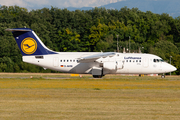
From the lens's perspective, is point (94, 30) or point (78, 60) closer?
point (78, 60)

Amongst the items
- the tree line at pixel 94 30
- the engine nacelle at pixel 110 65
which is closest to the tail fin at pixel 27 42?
the engine nacelle at pixel 110 65

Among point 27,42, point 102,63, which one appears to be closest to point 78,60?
point 102,63

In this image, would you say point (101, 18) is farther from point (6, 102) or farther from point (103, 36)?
point (6, 102)

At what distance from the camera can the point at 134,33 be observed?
98.3m

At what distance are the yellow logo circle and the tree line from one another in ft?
117

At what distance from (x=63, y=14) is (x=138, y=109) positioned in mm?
90191

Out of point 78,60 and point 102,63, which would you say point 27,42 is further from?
point 102,63

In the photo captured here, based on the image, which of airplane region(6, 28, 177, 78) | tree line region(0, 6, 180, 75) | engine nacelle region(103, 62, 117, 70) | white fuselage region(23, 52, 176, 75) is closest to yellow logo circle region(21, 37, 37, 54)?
airplane region(6, 28, 177, 78)

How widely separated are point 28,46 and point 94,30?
191 ft

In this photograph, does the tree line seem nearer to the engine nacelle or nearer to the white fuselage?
the white fuselage

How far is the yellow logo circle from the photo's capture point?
39.3m

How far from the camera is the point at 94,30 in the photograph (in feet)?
315

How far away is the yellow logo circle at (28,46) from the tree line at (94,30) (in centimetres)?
3575

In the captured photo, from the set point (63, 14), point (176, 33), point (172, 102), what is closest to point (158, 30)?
point (176, 33)
